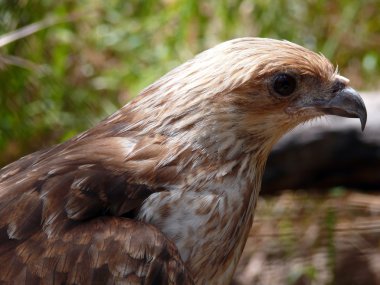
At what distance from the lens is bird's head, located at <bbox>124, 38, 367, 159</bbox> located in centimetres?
349

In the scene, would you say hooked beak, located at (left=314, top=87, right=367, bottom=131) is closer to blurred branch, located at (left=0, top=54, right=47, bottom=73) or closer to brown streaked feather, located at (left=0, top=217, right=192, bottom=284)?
brown streaked feather, located at (left=0, top=217, right=192, bottom=284)

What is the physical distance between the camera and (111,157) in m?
3.46

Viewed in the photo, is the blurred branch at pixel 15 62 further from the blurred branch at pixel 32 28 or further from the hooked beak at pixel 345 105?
the hooked beak at pixel 345 105

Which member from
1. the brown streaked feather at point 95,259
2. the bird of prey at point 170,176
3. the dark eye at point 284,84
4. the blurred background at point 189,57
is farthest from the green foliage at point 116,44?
the brown streaked feather at point 95,259

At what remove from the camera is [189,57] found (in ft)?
20.9

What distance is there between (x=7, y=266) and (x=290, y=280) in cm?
254

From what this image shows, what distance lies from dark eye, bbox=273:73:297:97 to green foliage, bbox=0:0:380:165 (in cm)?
225

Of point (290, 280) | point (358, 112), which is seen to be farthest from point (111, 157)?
point (290, 280)

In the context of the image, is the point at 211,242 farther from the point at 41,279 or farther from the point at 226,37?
the point at 226,37

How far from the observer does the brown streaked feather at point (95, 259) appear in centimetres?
315

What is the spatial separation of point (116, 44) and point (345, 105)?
3.30 m

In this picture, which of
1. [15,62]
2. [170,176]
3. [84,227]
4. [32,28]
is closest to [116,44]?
[32,28]

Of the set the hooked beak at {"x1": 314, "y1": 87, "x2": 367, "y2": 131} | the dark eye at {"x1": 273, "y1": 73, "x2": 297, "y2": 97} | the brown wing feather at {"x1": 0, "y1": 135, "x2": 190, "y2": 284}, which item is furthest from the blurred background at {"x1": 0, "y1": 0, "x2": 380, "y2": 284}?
the brown wing feather at {"x1": 0, "y1": 135, "x2": 190, "y2": 284}

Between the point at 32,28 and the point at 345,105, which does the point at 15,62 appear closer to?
the point at 32,28
